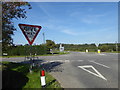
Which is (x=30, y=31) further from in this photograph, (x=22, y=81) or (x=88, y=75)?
(x=88, y=75)

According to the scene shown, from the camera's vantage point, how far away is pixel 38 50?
34.0m

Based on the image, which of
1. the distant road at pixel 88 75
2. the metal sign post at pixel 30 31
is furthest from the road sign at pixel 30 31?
the distant road at pixel 88 75

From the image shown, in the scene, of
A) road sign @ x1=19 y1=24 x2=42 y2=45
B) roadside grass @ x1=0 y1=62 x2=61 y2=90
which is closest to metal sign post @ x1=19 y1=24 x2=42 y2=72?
road sign @ x1=19 y1=24 x2=42 y2=45

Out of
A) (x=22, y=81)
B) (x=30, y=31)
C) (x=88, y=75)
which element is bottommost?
(x=88, y=75)

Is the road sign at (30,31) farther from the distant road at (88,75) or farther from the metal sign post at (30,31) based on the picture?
the distant road at (88,75)

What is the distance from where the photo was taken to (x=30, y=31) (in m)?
6.40

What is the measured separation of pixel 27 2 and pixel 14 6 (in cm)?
81

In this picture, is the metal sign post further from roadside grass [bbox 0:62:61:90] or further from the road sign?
roadside grass [bbox 0:62:61:90]

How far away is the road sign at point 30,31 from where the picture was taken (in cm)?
631

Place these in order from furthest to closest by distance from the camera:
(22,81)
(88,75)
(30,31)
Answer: (88,75), (30,31), (22,81)

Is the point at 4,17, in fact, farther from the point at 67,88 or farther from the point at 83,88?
the point at 83,88

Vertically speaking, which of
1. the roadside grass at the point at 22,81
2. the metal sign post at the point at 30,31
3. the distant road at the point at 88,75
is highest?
the metal sign post at the point at 30,31

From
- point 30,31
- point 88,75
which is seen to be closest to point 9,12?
point 30,31

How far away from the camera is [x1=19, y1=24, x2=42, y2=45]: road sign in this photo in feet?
20.7
